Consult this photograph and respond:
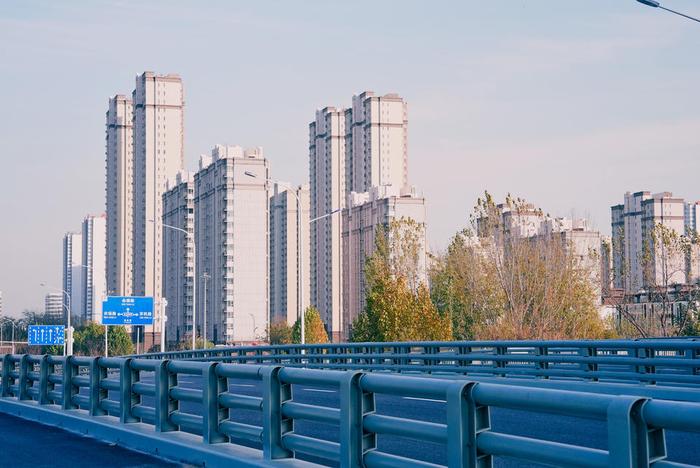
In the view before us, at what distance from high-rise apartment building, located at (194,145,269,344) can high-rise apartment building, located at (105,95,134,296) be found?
2761 cm

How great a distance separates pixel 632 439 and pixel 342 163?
166m

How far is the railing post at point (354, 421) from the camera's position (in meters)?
7.99

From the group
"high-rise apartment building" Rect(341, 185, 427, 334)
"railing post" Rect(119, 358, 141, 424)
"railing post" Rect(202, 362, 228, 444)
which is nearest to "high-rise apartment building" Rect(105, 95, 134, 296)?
"high-rise apartment building" Rect(341, 185, 427, 334)

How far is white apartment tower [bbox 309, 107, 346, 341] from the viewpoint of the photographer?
534 ft

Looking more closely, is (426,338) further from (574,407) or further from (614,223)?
(614,223)

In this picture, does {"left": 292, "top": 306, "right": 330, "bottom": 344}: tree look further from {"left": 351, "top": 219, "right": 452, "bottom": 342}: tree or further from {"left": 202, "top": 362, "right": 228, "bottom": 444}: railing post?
{"left": 202, "top": 362, "right": 228, "bottom": 444}: railing post

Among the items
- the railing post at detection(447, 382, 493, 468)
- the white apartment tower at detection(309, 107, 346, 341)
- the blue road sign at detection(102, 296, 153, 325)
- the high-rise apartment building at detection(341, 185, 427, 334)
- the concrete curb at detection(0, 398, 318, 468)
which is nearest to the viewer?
the railing post at detection(447, 382, 493, 468)

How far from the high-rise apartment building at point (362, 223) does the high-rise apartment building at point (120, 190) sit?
153 ft

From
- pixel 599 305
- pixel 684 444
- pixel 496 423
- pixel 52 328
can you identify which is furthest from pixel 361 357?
A: pixel 52 328

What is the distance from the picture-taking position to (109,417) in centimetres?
1398

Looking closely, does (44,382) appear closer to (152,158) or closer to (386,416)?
(386,416)

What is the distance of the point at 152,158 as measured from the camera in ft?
577

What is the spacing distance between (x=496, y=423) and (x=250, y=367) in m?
5.96

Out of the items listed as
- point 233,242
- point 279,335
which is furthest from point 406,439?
point 233,242
